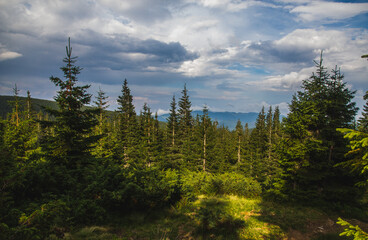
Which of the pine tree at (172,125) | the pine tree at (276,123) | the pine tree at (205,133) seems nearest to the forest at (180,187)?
the pine tree at (205,133)

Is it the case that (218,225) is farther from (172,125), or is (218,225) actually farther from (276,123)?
(276,123)

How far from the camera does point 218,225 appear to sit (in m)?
9.25

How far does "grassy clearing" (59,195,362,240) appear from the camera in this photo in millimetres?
7993

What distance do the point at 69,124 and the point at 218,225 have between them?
1226 cm

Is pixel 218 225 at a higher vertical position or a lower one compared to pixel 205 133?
lower

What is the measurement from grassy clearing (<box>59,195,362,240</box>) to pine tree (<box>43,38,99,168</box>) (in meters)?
6.66

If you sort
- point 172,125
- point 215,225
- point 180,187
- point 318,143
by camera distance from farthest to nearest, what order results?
point 172,125 < point 318,143 < point 180,187 < point 215,225

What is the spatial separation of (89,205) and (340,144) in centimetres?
1975

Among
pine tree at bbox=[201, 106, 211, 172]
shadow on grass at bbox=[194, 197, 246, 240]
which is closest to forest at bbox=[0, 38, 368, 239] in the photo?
shadow on grass at bbox=[194, 197, 246, 240]

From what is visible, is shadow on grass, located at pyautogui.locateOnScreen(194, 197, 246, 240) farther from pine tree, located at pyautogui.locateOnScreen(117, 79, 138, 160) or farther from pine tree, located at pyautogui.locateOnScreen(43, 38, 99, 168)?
pine tree, located at pyautogui.locateOnScreen(117, 79, 138, 160)

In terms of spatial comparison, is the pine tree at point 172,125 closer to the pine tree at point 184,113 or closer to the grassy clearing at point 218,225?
the pine tree at point 184,113

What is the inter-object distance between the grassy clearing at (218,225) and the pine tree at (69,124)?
21.9 ft

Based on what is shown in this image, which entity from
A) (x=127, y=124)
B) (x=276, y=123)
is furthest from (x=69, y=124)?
(x=276, y=123)

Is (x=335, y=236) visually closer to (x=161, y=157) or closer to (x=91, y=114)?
(x=91, y=114)
